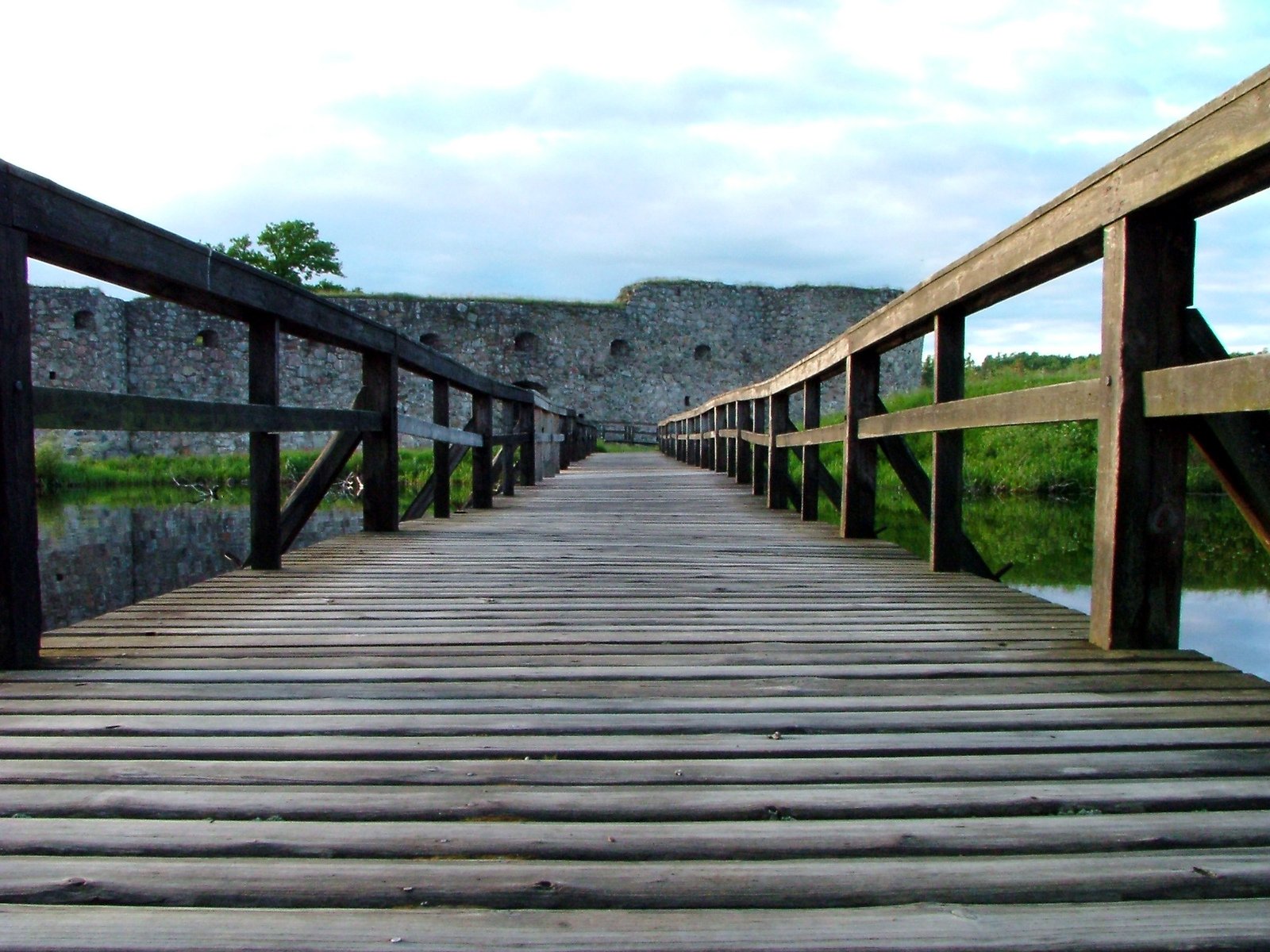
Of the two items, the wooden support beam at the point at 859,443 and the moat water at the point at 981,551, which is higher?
the wooden support beam at the point at 859,443

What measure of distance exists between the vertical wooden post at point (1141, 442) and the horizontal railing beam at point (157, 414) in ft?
5.89

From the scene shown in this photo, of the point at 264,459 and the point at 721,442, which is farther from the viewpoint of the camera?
the point at 721,442

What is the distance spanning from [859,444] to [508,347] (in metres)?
17.7

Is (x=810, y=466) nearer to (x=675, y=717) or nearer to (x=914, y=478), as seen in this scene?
(x=914, y=478)

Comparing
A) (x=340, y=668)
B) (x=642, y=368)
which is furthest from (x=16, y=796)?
(x=642, y=368)

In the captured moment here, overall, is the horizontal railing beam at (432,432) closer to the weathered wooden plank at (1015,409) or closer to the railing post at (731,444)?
the weathered wooden plank at (1015,409)

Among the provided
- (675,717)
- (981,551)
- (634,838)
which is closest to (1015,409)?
(675,717)

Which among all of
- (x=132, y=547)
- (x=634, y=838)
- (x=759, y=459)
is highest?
(x=759, y=459)

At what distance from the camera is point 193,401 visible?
219 centimetres

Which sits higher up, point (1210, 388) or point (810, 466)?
point (1210, 388)

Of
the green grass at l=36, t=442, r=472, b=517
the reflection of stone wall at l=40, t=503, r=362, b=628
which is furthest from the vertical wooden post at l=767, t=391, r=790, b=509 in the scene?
the green grass at l=36, t=442, r=472, b=517

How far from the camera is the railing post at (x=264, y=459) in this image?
2830 mm

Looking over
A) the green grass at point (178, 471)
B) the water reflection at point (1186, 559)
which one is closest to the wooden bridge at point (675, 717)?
the water reflection at point (1186, 559)

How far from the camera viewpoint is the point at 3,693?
5.12ft
